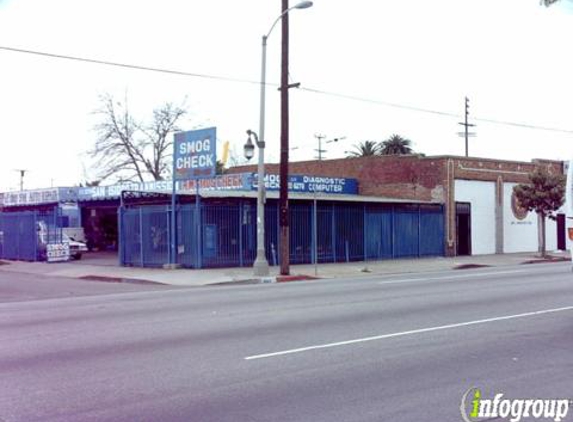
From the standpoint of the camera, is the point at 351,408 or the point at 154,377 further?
the point at 154,377

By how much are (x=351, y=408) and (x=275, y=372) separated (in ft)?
5.11

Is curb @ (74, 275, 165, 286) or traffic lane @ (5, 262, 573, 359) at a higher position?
traffic lane @ (5, 262, 573, 359)

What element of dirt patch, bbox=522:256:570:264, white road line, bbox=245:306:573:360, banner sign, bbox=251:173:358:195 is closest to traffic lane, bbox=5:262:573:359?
white road line, bbox=245:306:573:360

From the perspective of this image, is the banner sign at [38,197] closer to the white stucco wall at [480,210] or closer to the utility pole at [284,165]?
the utility pole at [284,165]

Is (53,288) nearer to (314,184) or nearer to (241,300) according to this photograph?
(241,300)

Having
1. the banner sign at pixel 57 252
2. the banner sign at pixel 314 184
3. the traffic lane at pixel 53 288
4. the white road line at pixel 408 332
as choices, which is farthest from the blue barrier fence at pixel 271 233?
the white road line at pixel 408 332

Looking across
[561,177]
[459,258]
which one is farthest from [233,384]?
[561,177]

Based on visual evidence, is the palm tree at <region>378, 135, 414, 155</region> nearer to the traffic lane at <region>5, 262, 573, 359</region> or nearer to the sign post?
the sign post

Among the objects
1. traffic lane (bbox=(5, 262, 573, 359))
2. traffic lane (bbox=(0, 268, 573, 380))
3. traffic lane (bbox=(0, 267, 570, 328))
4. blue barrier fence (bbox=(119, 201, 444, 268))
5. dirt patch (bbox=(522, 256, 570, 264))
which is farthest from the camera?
dirt patch (bbox=(522, 256, 570, 264))

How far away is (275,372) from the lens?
7.37 m

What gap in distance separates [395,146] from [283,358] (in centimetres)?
6086

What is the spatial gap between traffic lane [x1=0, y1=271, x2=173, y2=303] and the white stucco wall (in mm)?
20241

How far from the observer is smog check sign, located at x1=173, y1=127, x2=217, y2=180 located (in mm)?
24922

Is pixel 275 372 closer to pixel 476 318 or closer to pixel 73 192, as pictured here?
pixel 476 318
